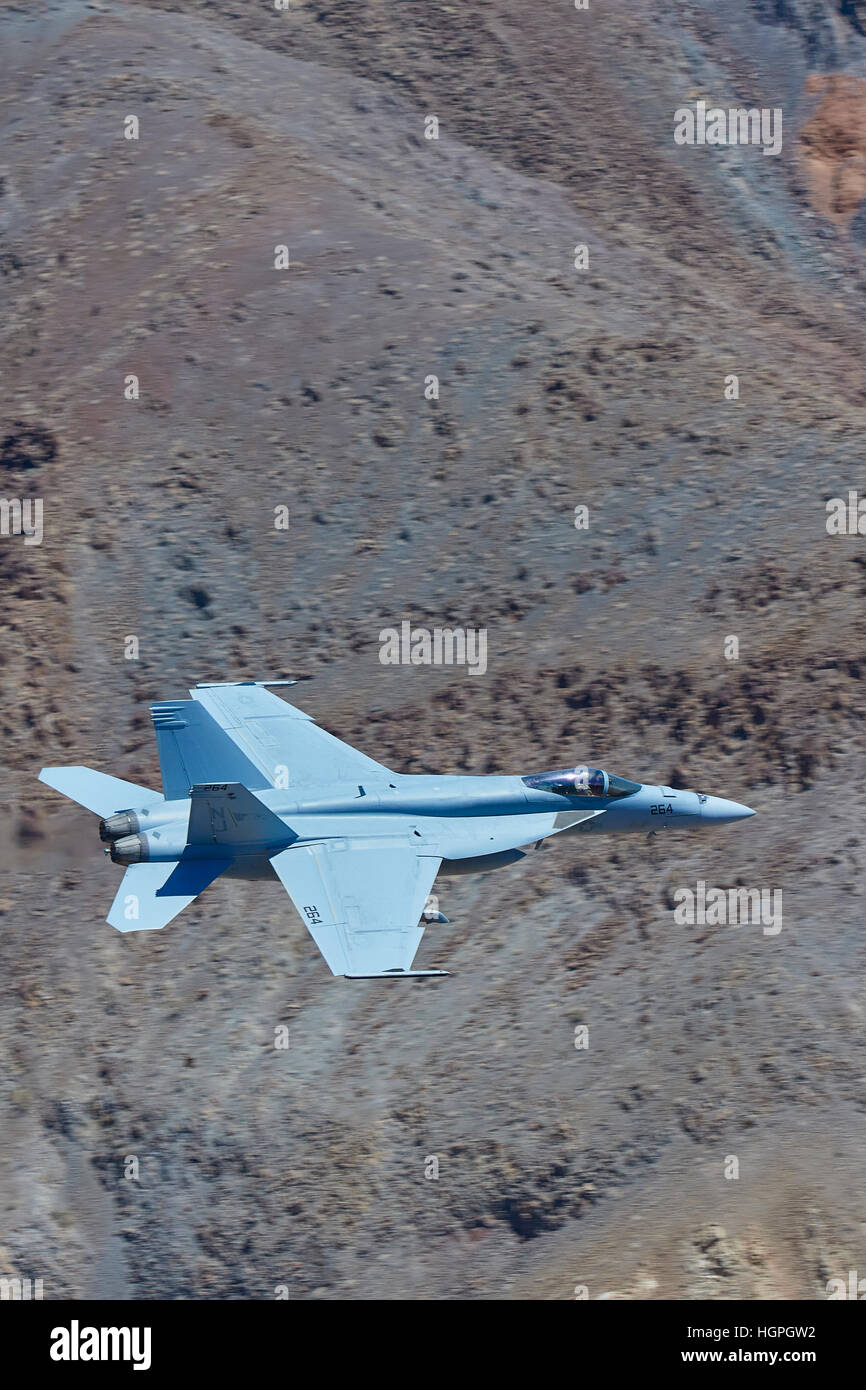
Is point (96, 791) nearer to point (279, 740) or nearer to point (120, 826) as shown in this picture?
point (120, 826)

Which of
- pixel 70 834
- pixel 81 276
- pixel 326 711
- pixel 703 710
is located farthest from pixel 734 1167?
pixel 81 276

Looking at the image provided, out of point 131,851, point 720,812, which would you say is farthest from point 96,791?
point 720,812

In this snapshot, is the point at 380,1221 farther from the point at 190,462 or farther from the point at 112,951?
the point at 190,462

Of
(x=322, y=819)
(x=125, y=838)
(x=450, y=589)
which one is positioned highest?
(x=450, y=589)

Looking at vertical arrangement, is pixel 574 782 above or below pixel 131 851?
above

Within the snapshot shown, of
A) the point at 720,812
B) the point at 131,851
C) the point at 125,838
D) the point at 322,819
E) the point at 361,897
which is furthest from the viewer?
the point at 720,812

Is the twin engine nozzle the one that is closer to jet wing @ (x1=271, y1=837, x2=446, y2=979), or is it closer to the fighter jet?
the fighter jet

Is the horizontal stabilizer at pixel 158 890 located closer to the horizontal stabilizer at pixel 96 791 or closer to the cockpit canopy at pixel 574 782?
the horizontal stabilizer at pixel 96 791

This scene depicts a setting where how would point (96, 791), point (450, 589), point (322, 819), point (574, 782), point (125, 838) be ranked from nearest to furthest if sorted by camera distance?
1. point (125, 838)
2. point (322, 819)
3. point (96, 791)
4. point (574, 782)
5. point (450, 589)
